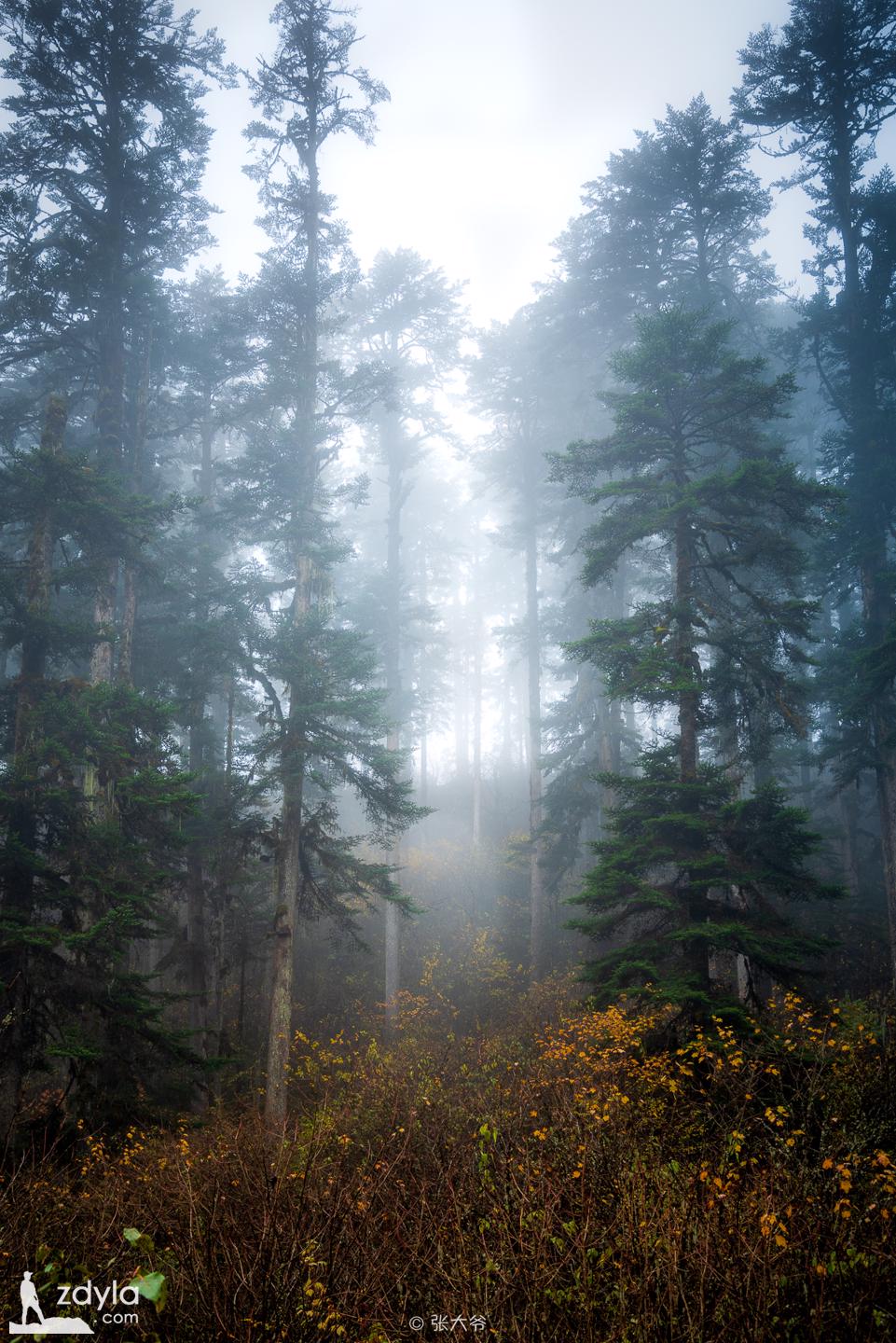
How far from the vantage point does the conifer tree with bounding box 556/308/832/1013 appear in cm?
937

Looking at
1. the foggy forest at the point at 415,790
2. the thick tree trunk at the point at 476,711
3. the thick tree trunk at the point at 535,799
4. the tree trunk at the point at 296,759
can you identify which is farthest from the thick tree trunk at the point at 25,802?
the thick tree trunk at the point at 476,711

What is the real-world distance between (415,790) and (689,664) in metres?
7.01

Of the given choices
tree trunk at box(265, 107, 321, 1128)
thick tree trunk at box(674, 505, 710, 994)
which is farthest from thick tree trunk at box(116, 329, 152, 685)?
thick tree trunk at box(674, 505, 710, 994)

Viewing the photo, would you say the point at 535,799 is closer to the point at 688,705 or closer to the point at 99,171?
the point at 688,705

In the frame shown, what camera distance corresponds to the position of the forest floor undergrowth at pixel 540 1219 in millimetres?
3631

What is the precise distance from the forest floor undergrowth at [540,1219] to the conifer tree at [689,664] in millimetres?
1375

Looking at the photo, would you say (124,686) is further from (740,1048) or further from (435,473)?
(435,473)

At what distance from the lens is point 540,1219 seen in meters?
4.38

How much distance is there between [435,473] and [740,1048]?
130 feet

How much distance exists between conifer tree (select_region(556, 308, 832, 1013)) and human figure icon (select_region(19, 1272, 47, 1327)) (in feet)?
23.9

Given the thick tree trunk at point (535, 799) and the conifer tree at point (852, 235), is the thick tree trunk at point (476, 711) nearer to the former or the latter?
the thick tree trunk at point (535, 799)

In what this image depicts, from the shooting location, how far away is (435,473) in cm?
4278

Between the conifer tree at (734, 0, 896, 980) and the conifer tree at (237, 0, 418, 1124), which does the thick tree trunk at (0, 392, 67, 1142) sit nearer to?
the conifer tree at (237, 0, 418, 1124)

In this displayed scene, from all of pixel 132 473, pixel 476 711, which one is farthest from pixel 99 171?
pixel 476 711
